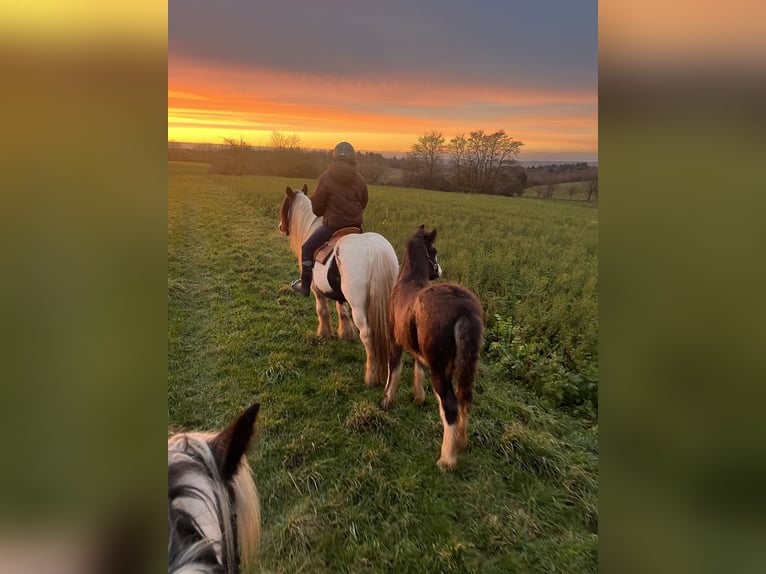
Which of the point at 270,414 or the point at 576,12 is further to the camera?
the point at 270,414

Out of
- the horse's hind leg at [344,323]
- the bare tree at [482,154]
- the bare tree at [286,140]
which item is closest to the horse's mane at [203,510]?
the horse's hind leg at [344,323]

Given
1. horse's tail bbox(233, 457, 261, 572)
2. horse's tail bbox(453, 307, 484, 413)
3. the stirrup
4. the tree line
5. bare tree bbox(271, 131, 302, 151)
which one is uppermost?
bare tree bbox(271, 131, 302, 151)

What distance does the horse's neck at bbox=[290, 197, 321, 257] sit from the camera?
2.59 metres

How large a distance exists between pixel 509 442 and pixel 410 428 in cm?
48

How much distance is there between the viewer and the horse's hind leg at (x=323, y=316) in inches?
101

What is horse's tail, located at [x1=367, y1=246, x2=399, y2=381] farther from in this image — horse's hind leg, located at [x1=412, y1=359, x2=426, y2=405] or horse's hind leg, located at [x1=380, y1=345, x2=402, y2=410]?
horse's hind leg, located at [x1=412, y1=359, x2=426, y2=405]

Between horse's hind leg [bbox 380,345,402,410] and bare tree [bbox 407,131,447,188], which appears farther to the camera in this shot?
horse's hind leg [bbox 380,345,402,410]

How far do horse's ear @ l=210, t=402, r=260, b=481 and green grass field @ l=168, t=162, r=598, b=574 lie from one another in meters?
0.38

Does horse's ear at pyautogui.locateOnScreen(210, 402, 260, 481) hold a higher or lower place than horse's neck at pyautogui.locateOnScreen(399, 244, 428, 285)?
lower

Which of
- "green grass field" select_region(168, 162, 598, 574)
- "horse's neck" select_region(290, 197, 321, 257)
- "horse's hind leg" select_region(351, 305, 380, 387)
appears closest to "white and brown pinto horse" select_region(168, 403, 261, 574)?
"green grass field" select_region(168, 162, 598, 574)
